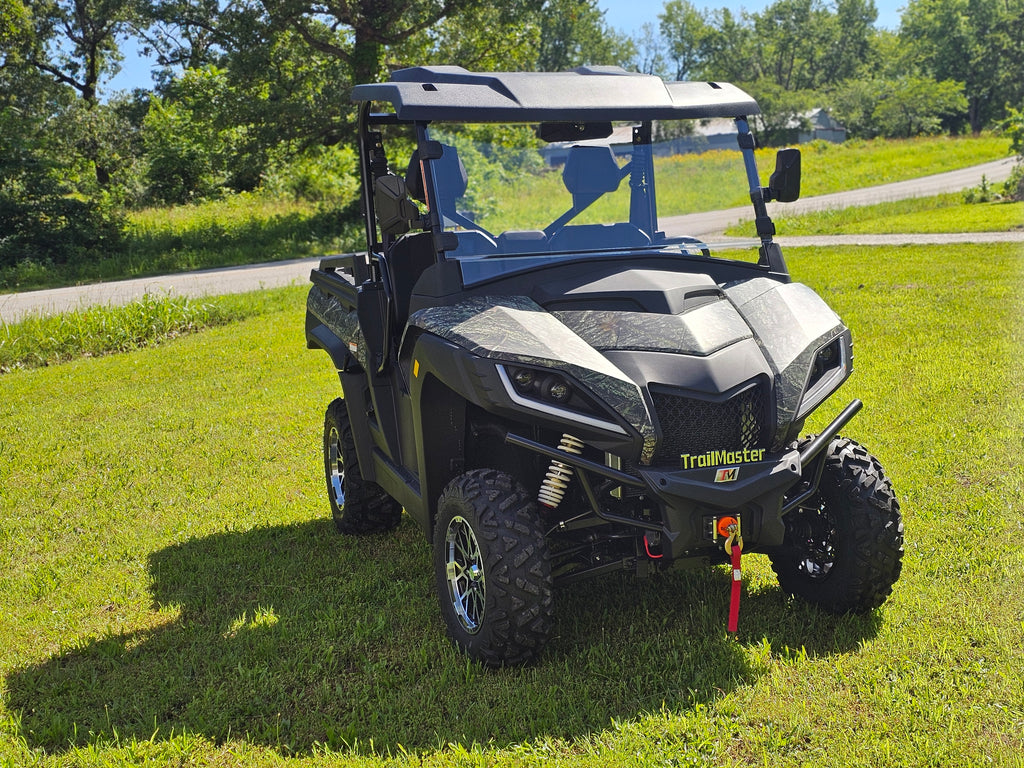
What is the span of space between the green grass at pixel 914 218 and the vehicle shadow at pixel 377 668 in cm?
1453

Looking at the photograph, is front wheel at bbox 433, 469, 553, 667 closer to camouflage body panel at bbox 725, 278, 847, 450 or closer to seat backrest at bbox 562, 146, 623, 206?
camouflage body panel at bbox 725, 278, 847, 450

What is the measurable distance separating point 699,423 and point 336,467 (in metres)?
2.87

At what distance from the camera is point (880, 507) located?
378 centimetres

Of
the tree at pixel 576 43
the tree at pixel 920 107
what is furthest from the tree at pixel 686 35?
the tree at pixel 920 107

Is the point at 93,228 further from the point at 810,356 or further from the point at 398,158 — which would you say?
the point at 810,356

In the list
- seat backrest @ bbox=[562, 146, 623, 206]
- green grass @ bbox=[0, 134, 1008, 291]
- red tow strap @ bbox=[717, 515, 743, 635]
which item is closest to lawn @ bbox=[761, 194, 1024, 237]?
green grass @ bbox=[0, 134, 1008, 291]

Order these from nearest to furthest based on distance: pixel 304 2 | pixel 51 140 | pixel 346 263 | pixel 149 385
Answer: pixel 346 263 → pixel 149 385 → pixel 304 2 → pixel 51 140

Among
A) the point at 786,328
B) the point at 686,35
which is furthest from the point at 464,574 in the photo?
the point at 686,35

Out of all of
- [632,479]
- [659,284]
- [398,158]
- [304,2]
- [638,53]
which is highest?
[638,53]

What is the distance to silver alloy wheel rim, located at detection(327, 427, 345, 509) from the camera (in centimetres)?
555

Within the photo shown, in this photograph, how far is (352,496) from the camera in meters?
5.35

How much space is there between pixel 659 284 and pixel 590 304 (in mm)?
273

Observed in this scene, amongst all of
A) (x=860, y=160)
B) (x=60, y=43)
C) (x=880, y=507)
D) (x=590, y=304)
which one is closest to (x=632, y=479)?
(x=590, y=304)

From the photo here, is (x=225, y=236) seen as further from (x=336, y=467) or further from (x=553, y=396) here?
(x=553, y=396)
